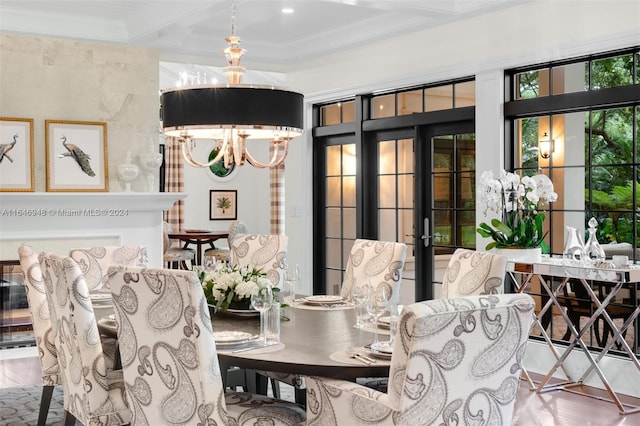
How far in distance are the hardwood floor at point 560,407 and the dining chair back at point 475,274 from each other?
3.20 ft

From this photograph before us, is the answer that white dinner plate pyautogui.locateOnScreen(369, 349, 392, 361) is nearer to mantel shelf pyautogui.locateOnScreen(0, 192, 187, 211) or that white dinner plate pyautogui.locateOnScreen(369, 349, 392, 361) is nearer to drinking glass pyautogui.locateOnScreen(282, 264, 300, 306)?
drinking glass pyautogui.locateOnScreen(282, 264, 300, 306)

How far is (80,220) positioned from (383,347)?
14.0 ft

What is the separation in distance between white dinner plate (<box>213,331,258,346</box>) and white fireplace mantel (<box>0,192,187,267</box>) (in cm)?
357

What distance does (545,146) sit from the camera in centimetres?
527

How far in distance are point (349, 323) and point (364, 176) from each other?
3.72 metres

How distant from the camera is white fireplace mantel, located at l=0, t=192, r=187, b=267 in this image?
6.04m

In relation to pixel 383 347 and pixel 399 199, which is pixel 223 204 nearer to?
pixel 399 199

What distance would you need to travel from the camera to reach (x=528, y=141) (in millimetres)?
5410

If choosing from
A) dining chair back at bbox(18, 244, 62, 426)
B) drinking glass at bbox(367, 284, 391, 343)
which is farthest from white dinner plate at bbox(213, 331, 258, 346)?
dining chair back at bbox(18, 244, 62, 426)

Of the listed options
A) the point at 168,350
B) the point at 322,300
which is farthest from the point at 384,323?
the point at 168,350

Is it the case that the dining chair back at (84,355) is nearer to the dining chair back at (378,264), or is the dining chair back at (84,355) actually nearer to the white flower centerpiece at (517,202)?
the dining chair back at (378,264)

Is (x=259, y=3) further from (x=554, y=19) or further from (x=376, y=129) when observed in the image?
(x=554, y=19)

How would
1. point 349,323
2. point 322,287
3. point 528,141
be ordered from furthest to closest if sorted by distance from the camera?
point 322,287, point 528,141, point 349,323

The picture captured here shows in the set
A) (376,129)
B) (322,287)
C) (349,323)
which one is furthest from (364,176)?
(349,323)
